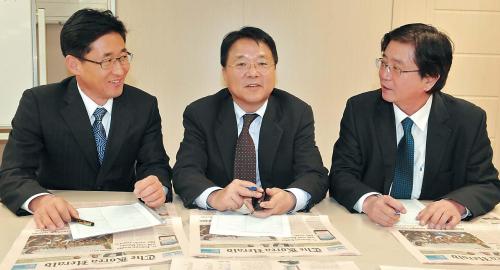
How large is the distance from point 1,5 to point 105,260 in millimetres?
2446

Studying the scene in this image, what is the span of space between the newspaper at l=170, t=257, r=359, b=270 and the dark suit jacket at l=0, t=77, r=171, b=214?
69 centimetres

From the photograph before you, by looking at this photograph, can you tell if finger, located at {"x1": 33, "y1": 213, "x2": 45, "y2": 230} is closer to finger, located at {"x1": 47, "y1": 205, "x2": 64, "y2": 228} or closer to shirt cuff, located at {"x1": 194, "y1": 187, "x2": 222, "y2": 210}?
finger, located at {"x1": 47, "y1": 205, "x2": 64, "y2": 228}

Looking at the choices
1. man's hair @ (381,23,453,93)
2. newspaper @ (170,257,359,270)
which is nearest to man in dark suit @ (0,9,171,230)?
newspaper @ (170,257,359,270)

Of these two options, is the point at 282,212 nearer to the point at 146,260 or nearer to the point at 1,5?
the point at 146,260

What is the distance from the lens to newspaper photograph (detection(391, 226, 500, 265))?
47.0 inches

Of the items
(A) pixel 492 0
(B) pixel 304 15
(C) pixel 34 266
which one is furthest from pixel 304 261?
(A) pixel 492 0

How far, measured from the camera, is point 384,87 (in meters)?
Result: 1.90

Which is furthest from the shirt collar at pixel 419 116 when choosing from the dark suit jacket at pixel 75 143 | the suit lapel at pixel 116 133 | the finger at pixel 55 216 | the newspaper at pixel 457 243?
the finger at pixel 55 216

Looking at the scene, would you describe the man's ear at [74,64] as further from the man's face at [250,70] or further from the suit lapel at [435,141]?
the suit lapel at [435,141]

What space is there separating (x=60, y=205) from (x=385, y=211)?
0.99m

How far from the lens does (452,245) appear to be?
130cm

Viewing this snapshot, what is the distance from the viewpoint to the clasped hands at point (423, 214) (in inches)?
56.4

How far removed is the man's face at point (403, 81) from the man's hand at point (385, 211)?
1.77ft

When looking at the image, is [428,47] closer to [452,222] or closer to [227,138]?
[452,222]
